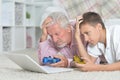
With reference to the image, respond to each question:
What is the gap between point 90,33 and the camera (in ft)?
4.62

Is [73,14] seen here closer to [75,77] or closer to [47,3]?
[47,3]

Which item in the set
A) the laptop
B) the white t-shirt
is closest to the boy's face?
the white t-shirt

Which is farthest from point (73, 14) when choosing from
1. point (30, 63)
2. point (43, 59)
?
point (30, 63)

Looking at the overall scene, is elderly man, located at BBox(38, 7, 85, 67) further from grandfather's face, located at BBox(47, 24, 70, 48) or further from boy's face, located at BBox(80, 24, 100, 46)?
boy's face, located at BBox(80, 24, 100, 46)

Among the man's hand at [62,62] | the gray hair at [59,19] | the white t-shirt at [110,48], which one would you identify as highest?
the gray hair at [59,19]

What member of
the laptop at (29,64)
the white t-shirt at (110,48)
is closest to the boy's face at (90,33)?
the white t-shirt at (110,48)

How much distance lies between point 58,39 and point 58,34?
0.09ft

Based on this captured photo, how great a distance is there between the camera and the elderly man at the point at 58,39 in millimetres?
1507

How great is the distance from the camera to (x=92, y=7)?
3232mm

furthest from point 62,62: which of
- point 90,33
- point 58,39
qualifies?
point 90,33

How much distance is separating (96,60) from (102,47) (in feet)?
0.29

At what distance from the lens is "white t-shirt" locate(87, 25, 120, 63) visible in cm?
141

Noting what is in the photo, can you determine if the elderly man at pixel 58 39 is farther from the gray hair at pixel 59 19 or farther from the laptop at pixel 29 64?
the laptop at pixel 29 64

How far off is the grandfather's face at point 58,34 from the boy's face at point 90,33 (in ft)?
0.39
